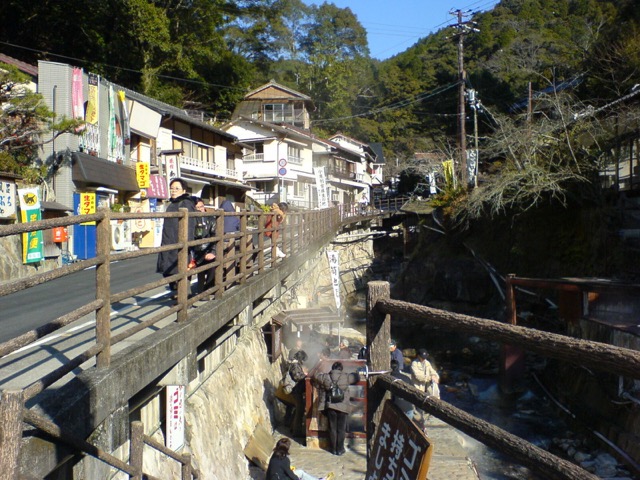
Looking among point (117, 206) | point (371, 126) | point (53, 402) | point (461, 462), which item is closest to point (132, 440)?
point (53, 402)

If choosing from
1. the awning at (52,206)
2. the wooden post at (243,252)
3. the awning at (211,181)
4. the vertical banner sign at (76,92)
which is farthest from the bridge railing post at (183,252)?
the awning at (211,181)

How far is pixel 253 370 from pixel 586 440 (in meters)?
7.32

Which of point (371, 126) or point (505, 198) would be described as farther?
point (371, 126)

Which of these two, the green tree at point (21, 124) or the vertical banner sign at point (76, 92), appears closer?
the green tree at point (21, 124)

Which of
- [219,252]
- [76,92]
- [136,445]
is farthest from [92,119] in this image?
Result: [136,445]

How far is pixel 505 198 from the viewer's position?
21.1 meters

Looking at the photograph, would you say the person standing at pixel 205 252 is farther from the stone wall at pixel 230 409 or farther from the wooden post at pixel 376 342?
the wooden post at pixel 376 342

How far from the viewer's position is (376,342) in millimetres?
3252

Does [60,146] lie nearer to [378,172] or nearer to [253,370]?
[253,370]

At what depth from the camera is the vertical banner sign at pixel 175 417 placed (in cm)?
613

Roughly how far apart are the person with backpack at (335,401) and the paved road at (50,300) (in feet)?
14.0

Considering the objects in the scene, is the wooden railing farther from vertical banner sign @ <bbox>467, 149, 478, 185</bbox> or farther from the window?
the window

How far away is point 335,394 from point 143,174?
52.8ft

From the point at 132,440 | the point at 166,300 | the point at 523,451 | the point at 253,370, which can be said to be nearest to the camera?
the point at 523,451
